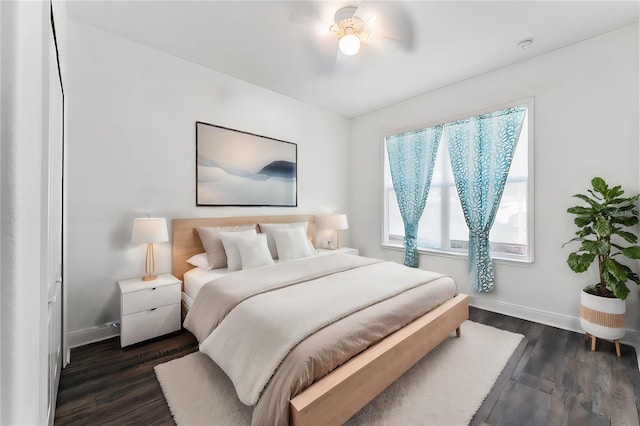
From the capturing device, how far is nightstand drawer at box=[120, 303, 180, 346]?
91.8 inches

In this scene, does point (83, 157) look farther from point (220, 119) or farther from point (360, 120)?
point (360, 120)

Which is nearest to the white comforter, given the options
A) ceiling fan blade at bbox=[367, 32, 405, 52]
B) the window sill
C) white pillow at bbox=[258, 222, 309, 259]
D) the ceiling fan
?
white pillow at bbox=[258, 222, 309, 259]

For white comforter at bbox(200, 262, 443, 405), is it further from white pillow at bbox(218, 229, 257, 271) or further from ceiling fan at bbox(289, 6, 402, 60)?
ceiling fan at bbox(289, 6, 402, 60)

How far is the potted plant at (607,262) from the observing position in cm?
222

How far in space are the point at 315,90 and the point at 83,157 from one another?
2709mm

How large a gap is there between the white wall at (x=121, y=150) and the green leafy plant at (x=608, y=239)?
354cm

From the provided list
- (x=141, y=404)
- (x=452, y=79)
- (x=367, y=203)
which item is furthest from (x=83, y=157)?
(x=452, y=79)

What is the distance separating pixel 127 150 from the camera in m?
2.66

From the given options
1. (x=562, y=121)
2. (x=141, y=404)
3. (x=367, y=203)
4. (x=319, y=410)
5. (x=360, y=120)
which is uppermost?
(x=360, y=120)

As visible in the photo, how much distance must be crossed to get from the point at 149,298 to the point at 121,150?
1.42 m

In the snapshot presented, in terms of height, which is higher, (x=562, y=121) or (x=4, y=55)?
(x=562, y=121)

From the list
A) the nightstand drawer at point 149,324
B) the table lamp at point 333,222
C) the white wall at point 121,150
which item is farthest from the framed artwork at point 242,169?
the nightstand drawer at point 149,324

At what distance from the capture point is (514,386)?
1.90 m

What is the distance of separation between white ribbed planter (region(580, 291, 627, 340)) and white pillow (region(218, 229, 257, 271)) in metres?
3.19
